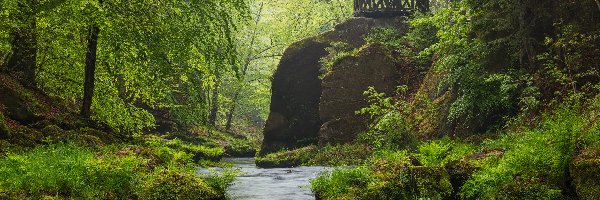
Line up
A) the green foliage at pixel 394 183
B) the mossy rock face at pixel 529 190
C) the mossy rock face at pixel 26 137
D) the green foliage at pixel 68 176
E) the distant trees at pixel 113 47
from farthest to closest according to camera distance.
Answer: the distant trees at pixel 113 47
the mossy rock face at pixel 26 137
the green foliage at pixel 394 183
the green foliage at pixel 68 176
the mossy rock face at pixel 529 190

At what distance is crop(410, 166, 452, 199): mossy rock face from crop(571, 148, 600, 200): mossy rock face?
2.24 meters

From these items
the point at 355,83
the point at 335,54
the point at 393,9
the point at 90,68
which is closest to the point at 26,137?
the point at 90,68

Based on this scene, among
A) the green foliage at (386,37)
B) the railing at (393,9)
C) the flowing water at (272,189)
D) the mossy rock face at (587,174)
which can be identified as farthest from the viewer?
the railing at (393,9)

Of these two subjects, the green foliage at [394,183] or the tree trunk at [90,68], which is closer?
the green foliage at [394,183]

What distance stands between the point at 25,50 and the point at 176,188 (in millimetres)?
7152

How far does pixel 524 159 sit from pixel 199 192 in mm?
5327

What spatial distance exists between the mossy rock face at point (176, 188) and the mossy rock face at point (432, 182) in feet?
11.8

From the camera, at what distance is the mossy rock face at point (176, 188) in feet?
26.1

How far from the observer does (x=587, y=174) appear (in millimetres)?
6648

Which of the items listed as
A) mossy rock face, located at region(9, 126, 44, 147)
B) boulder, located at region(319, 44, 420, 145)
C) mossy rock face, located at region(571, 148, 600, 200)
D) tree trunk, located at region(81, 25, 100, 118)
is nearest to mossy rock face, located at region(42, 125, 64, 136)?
mossy rock face, located at region(9, 126, 44, 147)

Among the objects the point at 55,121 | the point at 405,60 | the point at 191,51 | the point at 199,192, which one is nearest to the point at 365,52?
Answer: the point at 405,60

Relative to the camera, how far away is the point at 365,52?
2420 cm

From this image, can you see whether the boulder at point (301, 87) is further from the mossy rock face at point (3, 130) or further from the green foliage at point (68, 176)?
the green foliage at point (68, 176)

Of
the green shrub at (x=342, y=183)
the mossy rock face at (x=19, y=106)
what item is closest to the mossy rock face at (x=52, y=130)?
the mossy rock face at (x=19, y=106)
